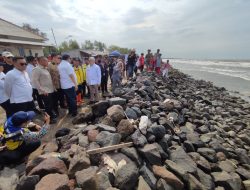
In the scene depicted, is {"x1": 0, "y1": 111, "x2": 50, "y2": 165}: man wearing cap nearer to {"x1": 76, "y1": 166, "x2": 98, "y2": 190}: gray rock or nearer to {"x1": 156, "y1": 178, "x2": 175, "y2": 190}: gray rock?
{"x1": 76, "y1": 166, "x2": 98, "y2": 190}: gray rock

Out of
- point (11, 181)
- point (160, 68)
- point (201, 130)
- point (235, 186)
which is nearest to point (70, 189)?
point (11, 181)

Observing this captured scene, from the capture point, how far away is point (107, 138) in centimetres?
378

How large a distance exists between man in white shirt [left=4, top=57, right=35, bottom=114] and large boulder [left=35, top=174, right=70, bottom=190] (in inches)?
98.6

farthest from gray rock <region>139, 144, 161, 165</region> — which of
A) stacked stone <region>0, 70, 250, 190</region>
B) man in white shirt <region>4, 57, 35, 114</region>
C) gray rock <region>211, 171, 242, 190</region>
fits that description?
man in white shirt <region>4, 57, 35, 114</region>

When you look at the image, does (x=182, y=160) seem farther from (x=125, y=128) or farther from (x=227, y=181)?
(x=125, y=128)

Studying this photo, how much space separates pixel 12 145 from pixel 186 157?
12.1ft

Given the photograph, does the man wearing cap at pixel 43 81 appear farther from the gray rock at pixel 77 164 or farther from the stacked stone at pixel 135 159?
the gray rock at pixel 77 164

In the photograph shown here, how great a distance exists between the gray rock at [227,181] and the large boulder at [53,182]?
3.12m

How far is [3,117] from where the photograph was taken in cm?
655

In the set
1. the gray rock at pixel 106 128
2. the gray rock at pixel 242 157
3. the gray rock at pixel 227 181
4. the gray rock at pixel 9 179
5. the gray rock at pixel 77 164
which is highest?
the gray rock at pixel 106 128

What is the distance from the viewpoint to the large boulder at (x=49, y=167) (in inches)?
114

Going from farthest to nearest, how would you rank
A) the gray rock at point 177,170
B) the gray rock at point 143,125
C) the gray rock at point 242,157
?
the gray rock at point 242,157 → the gray rock at point 143,125 → the gray rock at point 177,170

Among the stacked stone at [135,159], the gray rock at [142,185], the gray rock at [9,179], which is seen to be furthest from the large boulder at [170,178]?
the gray rock at [9,179]

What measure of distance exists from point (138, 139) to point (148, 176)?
800mm
